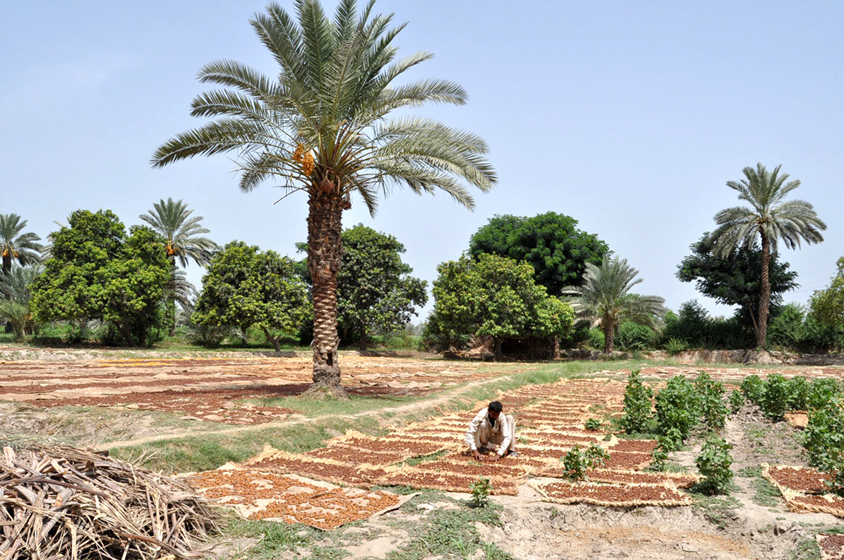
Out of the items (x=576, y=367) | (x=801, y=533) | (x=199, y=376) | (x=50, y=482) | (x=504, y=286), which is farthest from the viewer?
(x=504, y=286)

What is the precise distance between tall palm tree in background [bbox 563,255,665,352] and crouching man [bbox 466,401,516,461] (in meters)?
28.7

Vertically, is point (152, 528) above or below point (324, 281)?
below

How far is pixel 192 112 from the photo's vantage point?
571 inches

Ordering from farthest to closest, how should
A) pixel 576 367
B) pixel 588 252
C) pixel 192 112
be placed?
pixel 588 252
pixel 576 367
pixel 192 112

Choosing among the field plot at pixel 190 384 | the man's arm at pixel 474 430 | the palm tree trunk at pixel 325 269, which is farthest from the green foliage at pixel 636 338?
the man's arm at pixel 474 430

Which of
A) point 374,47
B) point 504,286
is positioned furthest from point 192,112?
point 504,286

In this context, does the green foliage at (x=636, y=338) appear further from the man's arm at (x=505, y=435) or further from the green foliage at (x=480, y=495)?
the green foliage at (x=480, y=495)

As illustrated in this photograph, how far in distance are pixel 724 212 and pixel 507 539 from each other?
34.7m

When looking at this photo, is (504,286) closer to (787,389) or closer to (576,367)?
(576,367)

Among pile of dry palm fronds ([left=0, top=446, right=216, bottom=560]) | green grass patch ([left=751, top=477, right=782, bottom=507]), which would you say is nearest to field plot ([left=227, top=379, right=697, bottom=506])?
green grass patch ([left=751, top=477, right=782, bottom=507])

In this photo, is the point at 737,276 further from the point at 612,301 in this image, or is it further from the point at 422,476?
the point at 422,476

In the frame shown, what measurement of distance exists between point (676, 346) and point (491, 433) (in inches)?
1245

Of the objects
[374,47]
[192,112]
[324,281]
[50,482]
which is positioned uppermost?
[374,47]

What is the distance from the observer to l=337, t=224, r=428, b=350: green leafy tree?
3856 cm
